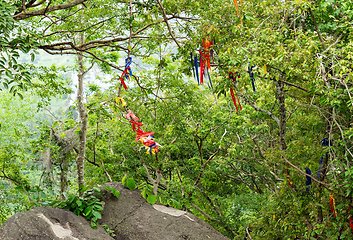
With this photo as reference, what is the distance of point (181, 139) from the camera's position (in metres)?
7.78

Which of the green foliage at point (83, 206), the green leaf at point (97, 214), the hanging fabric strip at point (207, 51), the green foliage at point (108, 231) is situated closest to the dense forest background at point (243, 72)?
the hanging fabric strip at point (207, 51)

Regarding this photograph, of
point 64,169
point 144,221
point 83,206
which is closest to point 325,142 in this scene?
point 144,221

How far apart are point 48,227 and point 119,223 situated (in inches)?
47.7

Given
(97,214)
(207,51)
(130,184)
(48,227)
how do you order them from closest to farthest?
(48,227), (207,51), (97,214), (130,184)

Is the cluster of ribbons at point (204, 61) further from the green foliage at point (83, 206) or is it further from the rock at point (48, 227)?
the rock at point (48, 227)

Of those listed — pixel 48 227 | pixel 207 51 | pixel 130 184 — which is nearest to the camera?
pixel 48 227

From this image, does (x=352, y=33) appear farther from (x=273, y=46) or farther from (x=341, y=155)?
(x=341, y=155)

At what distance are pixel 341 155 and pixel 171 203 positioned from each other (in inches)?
111

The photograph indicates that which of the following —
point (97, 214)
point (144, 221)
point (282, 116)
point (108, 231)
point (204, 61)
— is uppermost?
point (204, 61)

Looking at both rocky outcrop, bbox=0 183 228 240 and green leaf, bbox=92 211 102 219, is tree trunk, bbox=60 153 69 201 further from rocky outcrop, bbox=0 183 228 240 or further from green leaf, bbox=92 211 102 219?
green leaf, bbox=92 211 102 219

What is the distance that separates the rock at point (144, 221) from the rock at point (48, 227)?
1.23 feet

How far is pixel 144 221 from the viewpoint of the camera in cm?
421

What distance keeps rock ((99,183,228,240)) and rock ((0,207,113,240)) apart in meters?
0.37

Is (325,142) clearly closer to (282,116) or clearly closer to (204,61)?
(282,116)
